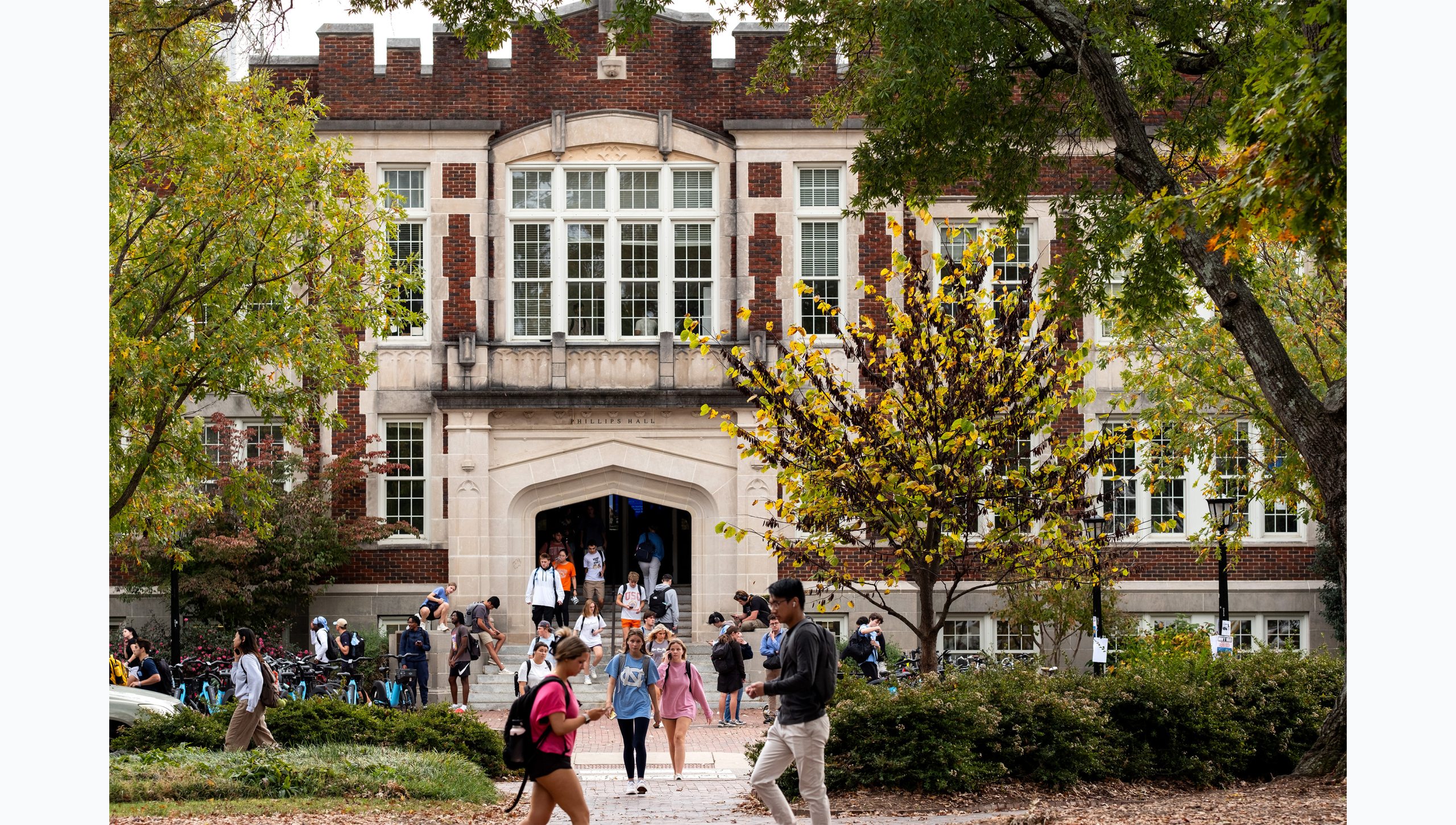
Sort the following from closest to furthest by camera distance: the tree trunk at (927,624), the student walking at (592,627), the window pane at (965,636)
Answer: the tree trunk at (927,624), the student walking at (592,627), the window pane at (965,636)

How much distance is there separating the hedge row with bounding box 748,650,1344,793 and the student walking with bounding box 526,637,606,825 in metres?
4.23

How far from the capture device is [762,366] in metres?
16.0

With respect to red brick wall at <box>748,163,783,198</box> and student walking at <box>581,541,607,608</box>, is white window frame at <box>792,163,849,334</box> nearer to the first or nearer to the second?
red brick wall at <box>748,163,783,198</box>

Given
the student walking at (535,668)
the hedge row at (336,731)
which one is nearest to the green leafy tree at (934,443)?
the student walking at (535,668)

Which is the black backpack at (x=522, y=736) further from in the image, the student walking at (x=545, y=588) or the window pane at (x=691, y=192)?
the window pane at (x=691, y=192)

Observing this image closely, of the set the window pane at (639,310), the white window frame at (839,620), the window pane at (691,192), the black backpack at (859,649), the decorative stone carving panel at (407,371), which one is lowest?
the white window frame at (839,620)

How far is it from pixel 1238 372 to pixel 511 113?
14.3 meters

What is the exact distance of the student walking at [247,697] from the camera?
13922 mm

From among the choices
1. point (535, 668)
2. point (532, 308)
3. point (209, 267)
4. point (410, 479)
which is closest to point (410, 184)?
point (532, 308)

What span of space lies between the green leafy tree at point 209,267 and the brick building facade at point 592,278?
8.67 metres

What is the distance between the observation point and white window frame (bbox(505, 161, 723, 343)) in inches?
1072

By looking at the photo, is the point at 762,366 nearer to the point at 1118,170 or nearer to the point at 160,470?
the point at 1118,170

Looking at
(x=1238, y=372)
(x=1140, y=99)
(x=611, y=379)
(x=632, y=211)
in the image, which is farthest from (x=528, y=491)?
(x=1140, y=99)

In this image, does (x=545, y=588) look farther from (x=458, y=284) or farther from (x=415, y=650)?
(x=458, y=284)
